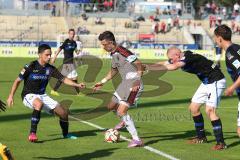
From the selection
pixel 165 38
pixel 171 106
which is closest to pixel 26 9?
pixel 165 38

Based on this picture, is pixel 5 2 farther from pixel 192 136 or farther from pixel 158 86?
pixel 192 136

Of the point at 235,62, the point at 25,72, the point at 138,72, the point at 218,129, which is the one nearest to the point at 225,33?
the point at 235,62

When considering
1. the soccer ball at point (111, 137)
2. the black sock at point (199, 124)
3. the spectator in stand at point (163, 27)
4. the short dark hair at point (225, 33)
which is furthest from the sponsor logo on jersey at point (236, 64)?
the spectator in stand at point (163, 27)

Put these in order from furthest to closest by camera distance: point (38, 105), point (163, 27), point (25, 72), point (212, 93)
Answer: point (163, 27) → point (25, 72) → point (38, 105) → point (212, 93)

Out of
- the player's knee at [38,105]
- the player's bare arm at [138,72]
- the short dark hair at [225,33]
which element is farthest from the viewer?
the player's knee at [38,105]

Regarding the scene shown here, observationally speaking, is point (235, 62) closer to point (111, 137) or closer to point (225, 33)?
point (225, 33)

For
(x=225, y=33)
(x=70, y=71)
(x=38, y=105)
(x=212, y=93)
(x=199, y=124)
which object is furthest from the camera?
(x=70, y=71)

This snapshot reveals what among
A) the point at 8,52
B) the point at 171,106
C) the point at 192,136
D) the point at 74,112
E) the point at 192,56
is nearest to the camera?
the point at 192,56

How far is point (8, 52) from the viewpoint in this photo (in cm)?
4803

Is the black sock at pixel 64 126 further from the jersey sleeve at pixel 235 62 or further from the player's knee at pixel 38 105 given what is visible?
the jersey sleeve at pixel 235 62

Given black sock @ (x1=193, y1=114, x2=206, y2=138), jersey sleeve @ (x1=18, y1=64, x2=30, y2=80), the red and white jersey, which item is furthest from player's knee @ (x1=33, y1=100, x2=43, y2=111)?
black sock @ (x1=193, y1=114, x2=206, y2=138)

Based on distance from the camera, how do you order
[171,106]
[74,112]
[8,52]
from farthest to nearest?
[8,52] → [171,106] → [74,112]

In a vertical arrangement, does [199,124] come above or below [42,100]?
below

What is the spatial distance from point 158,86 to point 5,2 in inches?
1877
